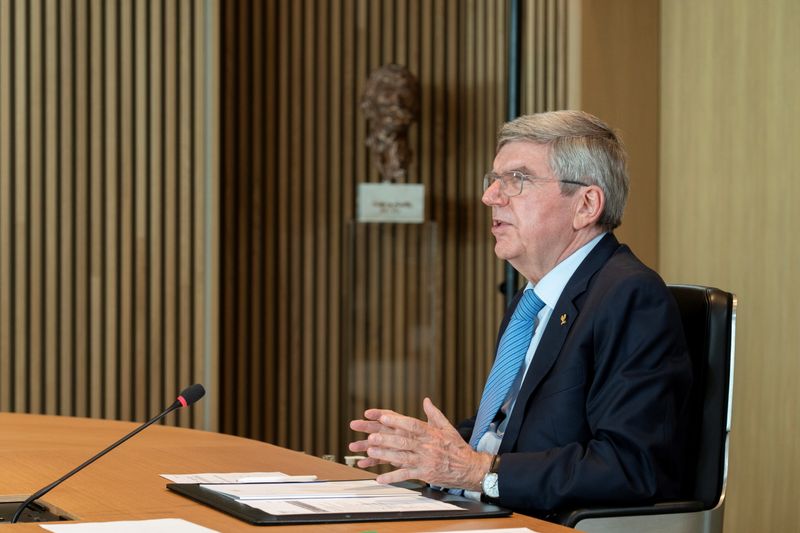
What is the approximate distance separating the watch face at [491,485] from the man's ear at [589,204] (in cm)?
72

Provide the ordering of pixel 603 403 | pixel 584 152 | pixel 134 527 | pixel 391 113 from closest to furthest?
1. pixel 134 527
2. pixel 603 403
3. pixel 584 152
4. pixel 391 113

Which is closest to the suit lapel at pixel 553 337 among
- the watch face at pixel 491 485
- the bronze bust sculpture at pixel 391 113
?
the watch face at pixel 491 485

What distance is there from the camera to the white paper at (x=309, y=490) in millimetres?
2164

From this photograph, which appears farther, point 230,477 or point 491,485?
point 230,477

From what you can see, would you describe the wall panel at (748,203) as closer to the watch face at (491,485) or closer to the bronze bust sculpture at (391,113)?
the bronze bust sculpture at (391,113)

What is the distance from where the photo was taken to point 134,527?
6.13 feet

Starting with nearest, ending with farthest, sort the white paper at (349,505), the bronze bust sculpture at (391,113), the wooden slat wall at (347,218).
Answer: the white paper at (349,505), the bronze bust sculpture at (391,113), the wooden slat wall at (347,218)

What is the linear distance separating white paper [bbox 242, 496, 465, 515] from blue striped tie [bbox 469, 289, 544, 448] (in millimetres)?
538

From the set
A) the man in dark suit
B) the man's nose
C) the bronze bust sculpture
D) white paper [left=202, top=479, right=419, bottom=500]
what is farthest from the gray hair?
the bronze bust sculpture

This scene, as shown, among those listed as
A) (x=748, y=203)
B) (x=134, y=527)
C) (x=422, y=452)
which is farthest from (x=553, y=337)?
(x=748, y=203)

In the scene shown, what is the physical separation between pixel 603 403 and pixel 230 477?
2.57ft

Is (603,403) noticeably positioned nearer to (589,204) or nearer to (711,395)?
(711,395)

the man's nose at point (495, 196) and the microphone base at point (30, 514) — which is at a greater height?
the man's nose at point (495, 196)

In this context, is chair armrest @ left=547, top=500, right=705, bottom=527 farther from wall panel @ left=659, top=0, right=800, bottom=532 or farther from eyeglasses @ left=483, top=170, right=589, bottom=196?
wall panel @ left=659, top=0, right=800, bottom=532
